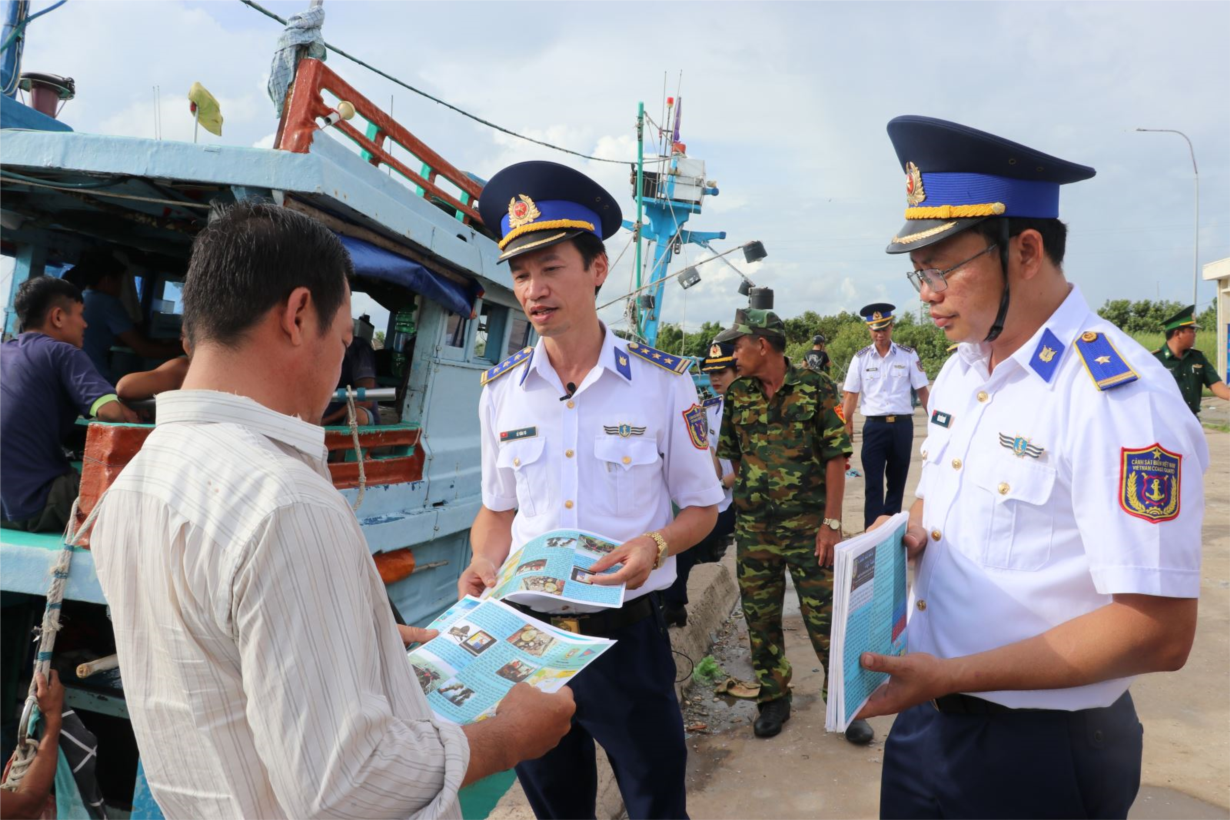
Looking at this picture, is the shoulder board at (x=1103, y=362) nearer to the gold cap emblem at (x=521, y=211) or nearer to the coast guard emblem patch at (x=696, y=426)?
the coast guard emblem patch at (x=696, y=426)

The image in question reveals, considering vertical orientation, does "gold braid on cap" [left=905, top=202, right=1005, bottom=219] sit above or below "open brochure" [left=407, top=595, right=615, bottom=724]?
above

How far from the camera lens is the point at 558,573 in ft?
6.00

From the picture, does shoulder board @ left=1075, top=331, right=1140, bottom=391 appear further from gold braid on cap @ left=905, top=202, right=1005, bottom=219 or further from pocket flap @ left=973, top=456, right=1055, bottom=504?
gold braid on cap @ left=905, top=202, right=1005, bottom=219

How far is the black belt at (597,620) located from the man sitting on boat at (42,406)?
2.37 meters

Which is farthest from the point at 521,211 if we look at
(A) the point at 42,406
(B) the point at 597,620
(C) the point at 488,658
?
(A) the point at 42,406

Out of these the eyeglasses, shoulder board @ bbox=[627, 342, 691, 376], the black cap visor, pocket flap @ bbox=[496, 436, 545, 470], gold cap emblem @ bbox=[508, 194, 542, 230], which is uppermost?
gold cap emblem @ bbox=[508, 194, 542, 230]

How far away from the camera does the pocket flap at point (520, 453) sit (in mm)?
2246

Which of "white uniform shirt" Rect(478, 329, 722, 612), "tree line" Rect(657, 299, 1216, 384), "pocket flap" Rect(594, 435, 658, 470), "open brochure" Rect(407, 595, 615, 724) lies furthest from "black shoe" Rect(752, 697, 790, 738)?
"tree line" Rect(657, 299, 1216, 384)

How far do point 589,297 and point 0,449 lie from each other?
9.27 feet

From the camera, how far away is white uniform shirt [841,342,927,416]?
712 cm

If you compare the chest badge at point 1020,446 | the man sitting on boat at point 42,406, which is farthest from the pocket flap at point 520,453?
the man sitting on boat at point 42,406

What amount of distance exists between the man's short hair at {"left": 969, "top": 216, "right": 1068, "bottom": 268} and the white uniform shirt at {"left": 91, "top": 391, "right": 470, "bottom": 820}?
127 centimetres

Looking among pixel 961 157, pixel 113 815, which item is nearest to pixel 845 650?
pixel 961 157

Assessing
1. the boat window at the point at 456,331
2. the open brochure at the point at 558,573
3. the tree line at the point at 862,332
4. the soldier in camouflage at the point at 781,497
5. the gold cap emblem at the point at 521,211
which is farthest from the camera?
the tree line at the point at 862,332
